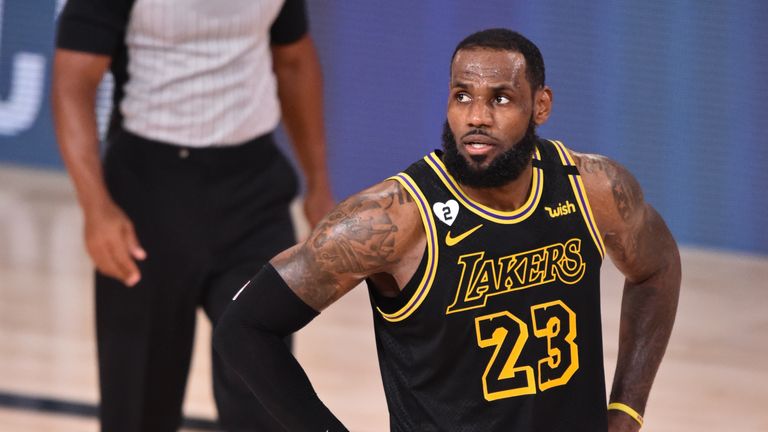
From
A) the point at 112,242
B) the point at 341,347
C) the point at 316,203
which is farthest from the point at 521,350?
the point at 341,347

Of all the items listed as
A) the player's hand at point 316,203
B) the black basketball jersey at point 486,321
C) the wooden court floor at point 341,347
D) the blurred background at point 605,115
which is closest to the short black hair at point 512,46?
the black basketball jersey at point 486,321

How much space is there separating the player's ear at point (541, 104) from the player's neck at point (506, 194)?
0.09 meters

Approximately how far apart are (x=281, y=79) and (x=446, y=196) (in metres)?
1.71

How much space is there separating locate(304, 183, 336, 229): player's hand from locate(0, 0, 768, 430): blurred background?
8.48 feet

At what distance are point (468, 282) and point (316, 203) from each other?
1.70 meters

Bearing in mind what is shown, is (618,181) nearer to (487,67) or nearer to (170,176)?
(487,67)

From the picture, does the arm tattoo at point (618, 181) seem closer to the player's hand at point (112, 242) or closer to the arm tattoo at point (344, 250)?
the arm tattoo at point (344, 250)

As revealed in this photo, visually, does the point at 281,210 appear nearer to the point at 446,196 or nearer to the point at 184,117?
the point at 184,117

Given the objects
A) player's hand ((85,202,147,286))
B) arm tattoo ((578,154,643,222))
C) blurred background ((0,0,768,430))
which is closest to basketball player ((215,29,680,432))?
arm tattoo ((578,154,643,222))

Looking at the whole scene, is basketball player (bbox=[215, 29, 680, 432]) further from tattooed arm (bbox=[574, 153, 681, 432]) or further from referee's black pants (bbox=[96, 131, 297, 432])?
referee's black pants (bbox=[96, 131, 297, 432])

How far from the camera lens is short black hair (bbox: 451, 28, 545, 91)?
2.49 m

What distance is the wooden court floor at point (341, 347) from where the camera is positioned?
5.38m

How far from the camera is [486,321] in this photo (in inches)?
98.6

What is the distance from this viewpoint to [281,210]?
12.6ft
